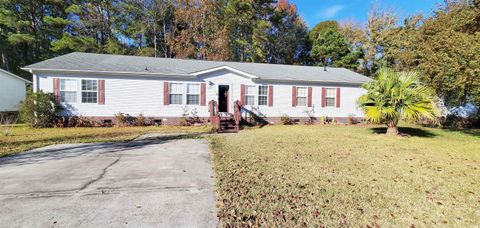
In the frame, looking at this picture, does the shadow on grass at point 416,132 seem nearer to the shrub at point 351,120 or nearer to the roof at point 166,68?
the shrub at point 351,120

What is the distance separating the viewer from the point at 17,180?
467 centimetres

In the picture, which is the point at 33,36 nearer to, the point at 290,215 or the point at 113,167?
the point at 113,167

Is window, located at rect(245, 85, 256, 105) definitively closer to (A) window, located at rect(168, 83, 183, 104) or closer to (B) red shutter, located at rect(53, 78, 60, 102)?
(A) window, located at rect(168, 83, 183, 104)

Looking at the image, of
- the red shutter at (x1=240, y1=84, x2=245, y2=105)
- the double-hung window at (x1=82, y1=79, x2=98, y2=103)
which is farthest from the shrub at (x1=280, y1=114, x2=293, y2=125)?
the double-hung window at (x1=82, y1=79, x2=98, y2=103)

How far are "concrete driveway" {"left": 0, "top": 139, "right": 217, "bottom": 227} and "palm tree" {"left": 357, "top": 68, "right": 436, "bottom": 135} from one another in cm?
779

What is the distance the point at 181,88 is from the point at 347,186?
40.4 ft

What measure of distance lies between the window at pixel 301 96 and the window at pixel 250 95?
3192mm

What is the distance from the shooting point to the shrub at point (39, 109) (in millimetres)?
12672

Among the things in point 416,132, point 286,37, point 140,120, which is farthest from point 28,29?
point 416,132

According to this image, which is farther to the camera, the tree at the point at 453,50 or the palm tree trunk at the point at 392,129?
the palm tree trunk at the point at 392,129

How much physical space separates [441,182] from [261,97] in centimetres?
1196

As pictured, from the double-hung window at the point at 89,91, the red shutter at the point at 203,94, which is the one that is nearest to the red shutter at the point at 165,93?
the red shutter at the point at 203,94

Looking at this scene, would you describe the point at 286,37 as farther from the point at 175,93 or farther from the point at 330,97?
the point at 175,93

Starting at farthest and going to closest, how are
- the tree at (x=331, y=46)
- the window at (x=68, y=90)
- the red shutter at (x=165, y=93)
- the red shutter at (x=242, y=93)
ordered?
the tree at (x=331, y=46), the red shutter at (x=242, y=93), the red shutter at (x=165, y=93), the window at (x=68, y=90)
